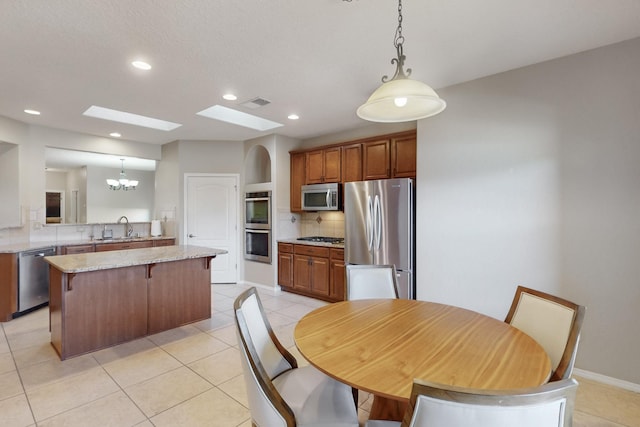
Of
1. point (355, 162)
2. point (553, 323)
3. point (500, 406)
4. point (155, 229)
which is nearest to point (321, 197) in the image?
point (355, 162)

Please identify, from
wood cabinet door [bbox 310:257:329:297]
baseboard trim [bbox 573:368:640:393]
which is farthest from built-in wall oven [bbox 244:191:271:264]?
baseboard trim [bbox 573:368:640:393]

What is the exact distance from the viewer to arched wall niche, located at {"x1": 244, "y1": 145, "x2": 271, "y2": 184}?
18.1 ft

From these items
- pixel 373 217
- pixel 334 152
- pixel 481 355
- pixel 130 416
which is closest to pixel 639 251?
pixel 481 355

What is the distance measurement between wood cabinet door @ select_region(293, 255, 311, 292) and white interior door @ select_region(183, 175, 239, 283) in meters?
1.37

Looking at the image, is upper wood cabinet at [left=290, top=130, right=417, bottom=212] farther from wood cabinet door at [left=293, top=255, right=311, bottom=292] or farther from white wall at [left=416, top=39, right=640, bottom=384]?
wood cabinet door at [left=293, top=255, right=311, bottom=292]

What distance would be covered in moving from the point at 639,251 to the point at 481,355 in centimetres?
195

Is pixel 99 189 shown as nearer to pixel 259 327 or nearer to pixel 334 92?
pixel 334 92

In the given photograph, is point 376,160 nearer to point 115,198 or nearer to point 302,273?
point 302,273

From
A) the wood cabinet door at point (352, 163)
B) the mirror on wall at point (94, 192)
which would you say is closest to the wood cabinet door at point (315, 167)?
the wood cabinet door at point (352, 163)

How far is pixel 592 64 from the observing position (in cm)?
241

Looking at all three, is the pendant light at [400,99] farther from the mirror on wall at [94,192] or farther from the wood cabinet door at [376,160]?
the mirror on wall at [94,192]

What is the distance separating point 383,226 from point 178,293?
2509 millimetres

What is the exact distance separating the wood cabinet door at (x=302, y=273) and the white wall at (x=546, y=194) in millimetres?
1872

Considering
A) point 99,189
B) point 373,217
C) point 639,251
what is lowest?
point 639,251
